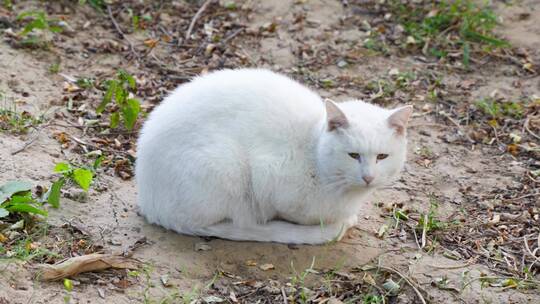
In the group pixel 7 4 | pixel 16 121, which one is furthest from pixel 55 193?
pixel 7 4

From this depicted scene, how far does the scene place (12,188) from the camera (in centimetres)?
439

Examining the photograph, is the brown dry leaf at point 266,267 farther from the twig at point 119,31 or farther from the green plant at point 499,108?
the twig at point 119,31

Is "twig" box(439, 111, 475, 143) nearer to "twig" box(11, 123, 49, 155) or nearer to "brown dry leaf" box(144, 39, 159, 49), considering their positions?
"brown dry leaf" box(144, 39, 159, 49)

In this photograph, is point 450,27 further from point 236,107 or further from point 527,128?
point 236,107

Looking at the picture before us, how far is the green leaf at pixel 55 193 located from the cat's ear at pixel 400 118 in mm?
1943

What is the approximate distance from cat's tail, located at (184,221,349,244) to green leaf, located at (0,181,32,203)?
0.94 metres

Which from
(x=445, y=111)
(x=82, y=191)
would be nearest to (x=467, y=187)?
(x=445, y=111)

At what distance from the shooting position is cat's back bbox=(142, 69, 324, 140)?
4445mm

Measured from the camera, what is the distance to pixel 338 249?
4.58 m

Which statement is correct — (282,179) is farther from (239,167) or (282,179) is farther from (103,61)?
(103,61)

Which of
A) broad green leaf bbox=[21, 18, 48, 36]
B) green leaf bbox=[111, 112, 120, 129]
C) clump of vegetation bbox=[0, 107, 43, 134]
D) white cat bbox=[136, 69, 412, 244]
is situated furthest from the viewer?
broad green leaf bbox=[21, 18, 48, 36]

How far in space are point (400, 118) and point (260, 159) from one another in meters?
0.82

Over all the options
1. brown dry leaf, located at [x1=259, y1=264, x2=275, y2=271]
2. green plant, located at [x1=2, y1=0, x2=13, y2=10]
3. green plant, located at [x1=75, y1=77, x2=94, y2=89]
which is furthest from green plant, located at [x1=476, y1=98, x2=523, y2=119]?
green plant, located at [x1=2, y1=0, x2=13, y2=10]

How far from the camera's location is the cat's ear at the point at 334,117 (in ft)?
13.9
